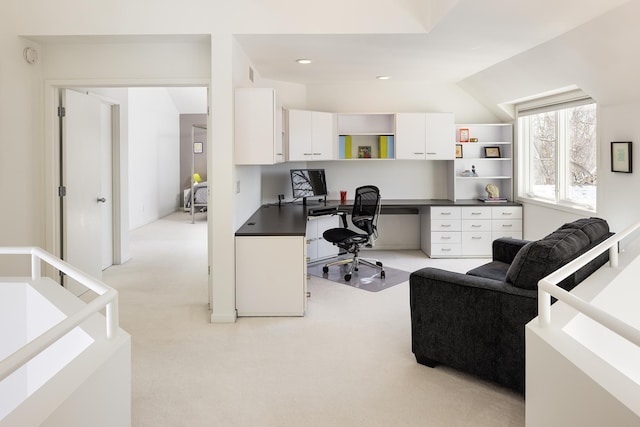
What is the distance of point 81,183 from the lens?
4.50 m

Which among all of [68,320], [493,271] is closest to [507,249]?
[493,271]

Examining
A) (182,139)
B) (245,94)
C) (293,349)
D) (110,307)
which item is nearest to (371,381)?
(293,349)

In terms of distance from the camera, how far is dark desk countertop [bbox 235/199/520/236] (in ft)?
12.8

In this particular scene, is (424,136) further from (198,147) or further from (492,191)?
(198,147)

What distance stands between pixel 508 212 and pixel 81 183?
4.92 meters

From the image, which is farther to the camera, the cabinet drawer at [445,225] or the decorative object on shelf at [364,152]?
the decorative object on shelf at [364,152]

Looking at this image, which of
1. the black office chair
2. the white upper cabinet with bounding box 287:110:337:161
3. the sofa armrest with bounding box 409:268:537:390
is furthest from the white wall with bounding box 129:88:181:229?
the sofa armrest with bounding box 409:268:537:390

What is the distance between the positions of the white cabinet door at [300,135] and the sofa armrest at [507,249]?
2.68 metres

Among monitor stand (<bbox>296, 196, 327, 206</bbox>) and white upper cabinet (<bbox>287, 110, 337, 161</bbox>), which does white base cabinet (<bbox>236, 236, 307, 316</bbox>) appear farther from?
white upper cabinet (<bbox>287, 110, 337, 161</bbox>)

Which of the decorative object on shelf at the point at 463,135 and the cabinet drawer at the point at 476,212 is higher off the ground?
the decorative object on shelf at the point at 463,135

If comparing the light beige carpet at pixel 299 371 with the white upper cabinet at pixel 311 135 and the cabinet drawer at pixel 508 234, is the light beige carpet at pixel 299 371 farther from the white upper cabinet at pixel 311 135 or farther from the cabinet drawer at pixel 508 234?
the cabinet drawer at pixel 508 234

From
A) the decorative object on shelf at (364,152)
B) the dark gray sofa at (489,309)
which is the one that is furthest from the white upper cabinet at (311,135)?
the dark gray sofa at (489,309)

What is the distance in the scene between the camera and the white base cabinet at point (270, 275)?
12.6 feet

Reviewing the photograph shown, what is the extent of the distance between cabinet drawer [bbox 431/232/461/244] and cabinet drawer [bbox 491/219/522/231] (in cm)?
48
